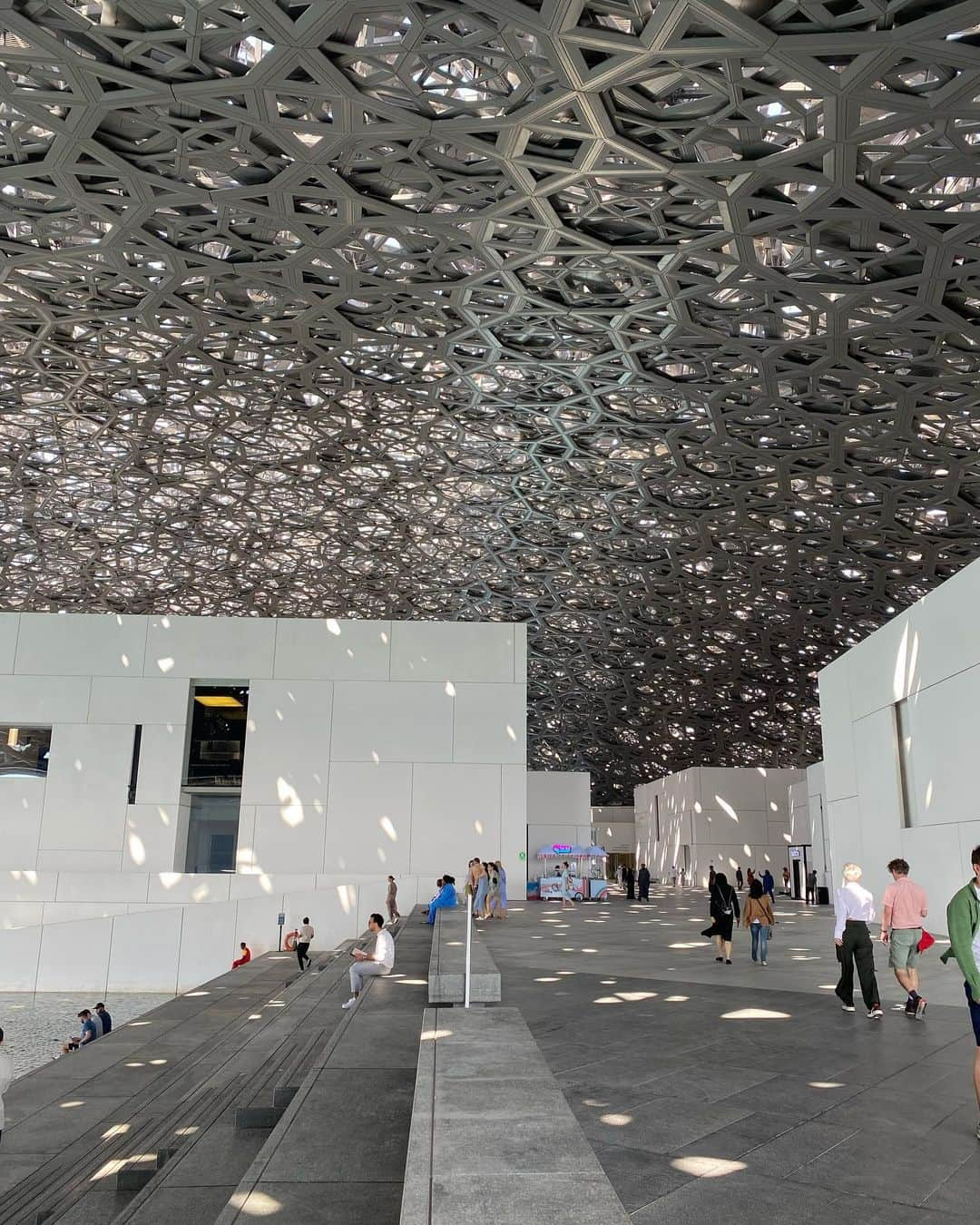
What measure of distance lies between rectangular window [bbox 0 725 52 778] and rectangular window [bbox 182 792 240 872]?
14.5ft

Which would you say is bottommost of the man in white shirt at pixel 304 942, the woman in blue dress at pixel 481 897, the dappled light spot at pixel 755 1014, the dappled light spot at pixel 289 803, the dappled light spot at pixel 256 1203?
the man in white shirt at pixel 304 942

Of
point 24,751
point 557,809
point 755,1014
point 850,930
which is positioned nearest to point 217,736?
point 24,751

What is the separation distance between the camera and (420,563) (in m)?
45.6

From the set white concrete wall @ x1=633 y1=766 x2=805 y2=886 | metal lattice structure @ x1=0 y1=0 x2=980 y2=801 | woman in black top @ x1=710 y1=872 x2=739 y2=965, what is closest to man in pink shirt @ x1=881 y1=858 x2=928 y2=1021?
woman in black top @ x1=710 y1=872 x2=739 y2=965

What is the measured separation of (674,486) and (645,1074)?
96.6 feet

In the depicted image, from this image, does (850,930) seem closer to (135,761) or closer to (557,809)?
(135,761)

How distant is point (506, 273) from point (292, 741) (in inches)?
553

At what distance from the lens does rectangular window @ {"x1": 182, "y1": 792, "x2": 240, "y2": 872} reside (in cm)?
2705

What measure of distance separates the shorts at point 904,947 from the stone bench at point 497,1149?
5197 mm

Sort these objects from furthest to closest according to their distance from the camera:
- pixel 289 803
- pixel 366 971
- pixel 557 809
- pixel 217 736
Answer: pixel 557 809
pixel 217 736
pixel 289 803
pixel 366 971

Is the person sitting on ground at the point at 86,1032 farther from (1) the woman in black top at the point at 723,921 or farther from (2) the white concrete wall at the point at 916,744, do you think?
(2) the white concrete wall at the point at 916,744

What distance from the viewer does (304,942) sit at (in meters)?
17.6

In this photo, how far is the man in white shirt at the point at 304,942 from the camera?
17.2m

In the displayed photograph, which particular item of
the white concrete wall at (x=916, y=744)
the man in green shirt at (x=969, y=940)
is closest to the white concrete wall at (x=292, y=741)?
the white concrete wall at (x=916, y=744)
